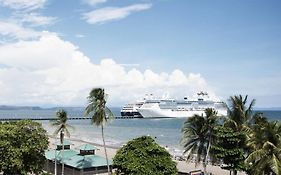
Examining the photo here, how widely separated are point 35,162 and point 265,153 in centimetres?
2025

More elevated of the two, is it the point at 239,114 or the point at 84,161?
the point at 239,114

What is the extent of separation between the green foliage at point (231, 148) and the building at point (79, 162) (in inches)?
570

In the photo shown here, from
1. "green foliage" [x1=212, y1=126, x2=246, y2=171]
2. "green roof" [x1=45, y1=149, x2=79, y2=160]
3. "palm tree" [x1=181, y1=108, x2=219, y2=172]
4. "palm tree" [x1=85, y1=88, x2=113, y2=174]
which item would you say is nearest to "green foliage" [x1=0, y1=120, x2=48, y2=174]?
"palm tree" [x1=85, y1=88, x2=113, y2=174]

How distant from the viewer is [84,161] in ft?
134

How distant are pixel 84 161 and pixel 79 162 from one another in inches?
25.9

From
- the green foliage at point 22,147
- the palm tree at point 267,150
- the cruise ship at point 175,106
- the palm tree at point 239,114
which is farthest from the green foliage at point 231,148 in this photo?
the cruise ship at point 175,106

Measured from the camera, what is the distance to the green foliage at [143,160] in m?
27.6

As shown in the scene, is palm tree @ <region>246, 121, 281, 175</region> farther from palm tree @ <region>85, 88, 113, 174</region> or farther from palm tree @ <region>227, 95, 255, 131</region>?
palm tree @ <region>85, 88, 113, 174</region>

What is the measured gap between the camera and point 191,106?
16962 cm

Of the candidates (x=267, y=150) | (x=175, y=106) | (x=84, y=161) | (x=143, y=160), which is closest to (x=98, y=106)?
(x=84, y=161)

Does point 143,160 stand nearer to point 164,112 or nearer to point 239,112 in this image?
point 239,112

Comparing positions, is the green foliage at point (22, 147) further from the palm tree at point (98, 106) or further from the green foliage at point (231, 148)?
the green foliage at point (231, 148)

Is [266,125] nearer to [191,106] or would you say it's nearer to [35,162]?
[35,162]

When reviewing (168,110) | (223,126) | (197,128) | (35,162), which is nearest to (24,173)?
(35,162)
